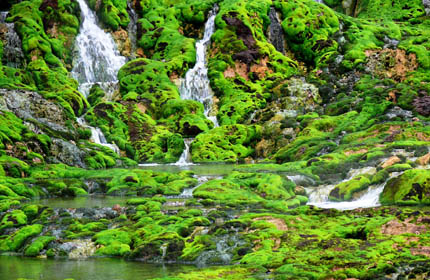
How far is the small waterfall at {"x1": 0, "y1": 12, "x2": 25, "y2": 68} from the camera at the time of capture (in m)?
59.3

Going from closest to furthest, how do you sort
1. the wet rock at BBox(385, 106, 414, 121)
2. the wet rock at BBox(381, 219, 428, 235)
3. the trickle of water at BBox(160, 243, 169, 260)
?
the wet rock at BBox(381, 219, 428, 235)
the trickle of water at BBox(160, 243, 169, 260)
the wet rock at BBox(385, 106, 414, 121)

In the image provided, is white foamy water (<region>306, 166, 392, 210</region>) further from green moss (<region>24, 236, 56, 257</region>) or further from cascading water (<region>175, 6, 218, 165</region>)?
cascading water (<region>175, 6, 218, 165</region>)

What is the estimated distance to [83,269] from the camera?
1753 cm

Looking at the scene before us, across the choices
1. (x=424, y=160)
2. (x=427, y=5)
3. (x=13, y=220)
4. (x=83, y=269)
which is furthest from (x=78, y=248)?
(x=427, y=5)

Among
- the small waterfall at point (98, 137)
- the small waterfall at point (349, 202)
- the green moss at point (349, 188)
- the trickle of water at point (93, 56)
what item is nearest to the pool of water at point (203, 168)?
the small waterfall at point (98, 137)

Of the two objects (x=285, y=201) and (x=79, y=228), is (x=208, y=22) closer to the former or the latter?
(x=285, y=201)

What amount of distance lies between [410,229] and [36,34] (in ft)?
178

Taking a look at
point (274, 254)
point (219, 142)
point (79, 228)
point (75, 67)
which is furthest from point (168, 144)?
point (274, 254)

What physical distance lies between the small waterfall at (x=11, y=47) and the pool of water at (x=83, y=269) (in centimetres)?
4472

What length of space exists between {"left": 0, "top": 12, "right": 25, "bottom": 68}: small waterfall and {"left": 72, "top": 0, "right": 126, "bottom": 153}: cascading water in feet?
22.5

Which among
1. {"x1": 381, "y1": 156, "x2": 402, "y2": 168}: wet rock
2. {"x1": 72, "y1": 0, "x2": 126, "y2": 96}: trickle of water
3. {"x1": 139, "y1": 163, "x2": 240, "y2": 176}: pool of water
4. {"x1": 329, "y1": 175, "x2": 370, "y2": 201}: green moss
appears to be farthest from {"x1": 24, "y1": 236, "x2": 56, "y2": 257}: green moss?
{"x1": 72, "y1": 0, "x2": 126, "y2": 96}: trickle of water

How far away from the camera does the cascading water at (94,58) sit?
6450 cm

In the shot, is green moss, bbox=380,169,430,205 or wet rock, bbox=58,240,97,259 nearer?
wet rock, bbox=58,240,97,259

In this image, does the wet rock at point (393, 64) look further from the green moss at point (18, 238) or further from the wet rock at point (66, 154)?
the green moss at point (18, 238)
